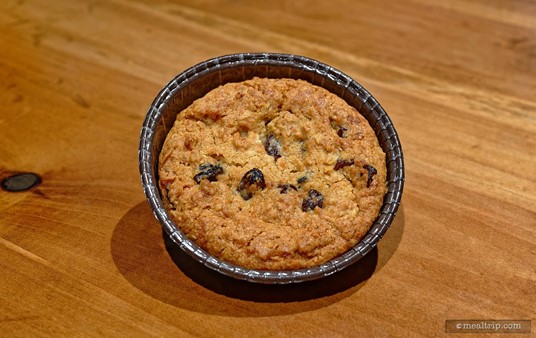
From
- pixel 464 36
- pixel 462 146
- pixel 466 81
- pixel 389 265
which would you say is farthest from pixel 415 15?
pixel 389 265

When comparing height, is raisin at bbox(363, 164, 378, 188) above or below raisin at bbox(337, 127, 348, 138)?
below

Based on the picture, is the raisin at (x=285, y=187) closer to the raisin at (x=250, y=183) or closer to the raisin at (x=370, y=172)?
the raisin at (x=250, y=183)

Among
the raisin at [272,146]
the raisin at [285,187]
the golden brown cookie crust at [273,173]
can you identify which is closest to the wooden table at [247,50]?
the golden brown cookie crust at [273,173]

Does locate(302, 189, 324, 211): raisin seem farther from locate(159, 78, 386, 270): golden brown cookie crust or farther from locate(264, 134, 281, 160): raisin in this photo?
locate(264, 134, 281, 160): raisin

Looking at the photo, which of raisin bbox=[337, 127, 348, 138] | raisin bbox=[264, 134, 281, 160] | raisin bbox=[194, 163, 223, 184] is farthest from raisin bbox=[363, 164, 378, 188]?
raisin bbox=[194, 163, 223, 184]

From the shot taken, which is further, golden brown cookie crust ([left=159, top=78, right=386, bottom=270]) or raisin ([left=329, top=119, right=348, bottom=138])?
raisin ([left=329, top=119, right=348, bottom=138])

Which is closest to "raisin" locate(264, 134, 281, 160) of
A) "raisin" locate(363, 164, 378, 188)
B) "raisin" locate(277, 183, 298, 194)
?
"raisin" locate(277, 183, 298, 194)
